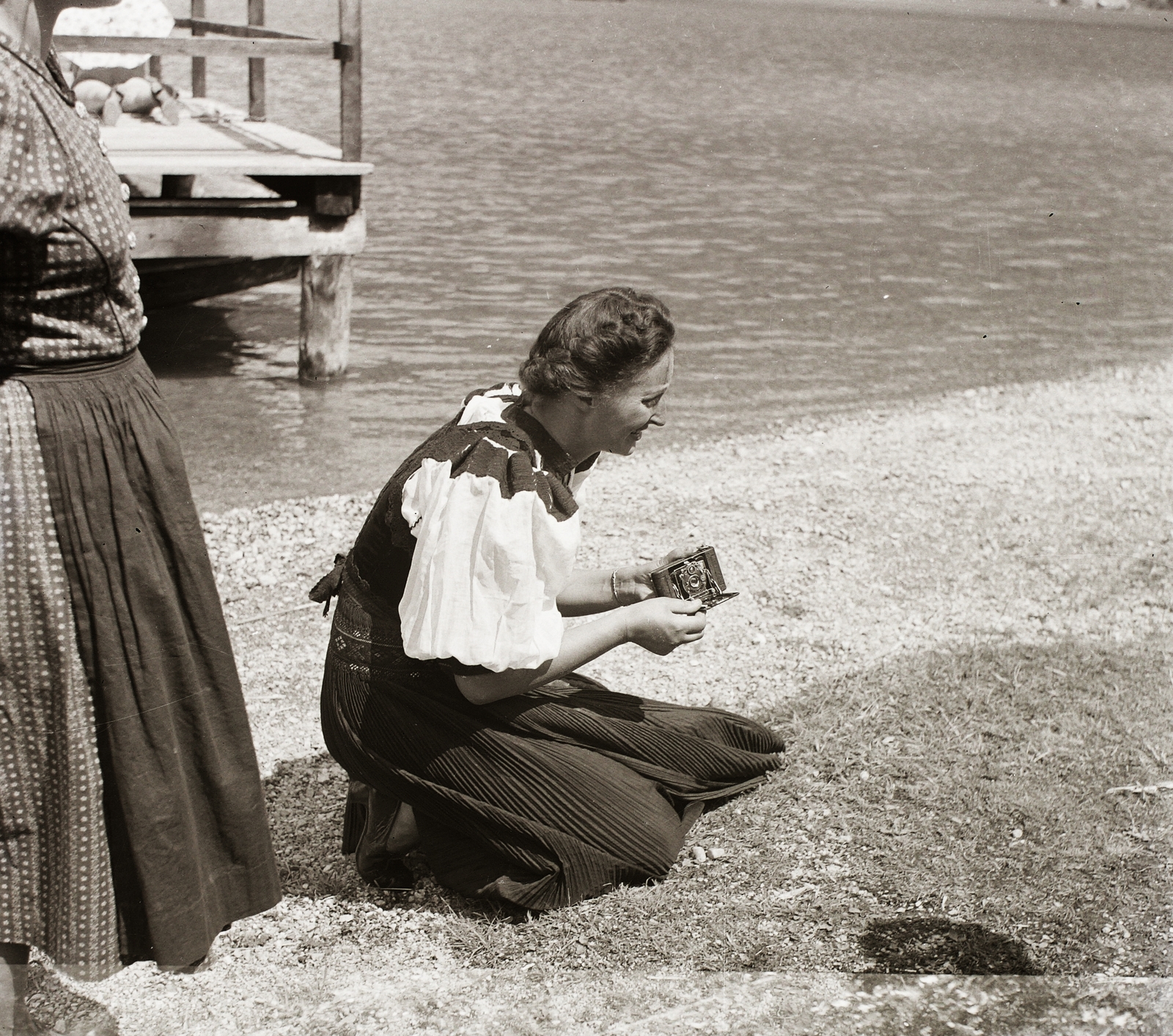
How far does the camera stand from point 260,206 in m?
9.27

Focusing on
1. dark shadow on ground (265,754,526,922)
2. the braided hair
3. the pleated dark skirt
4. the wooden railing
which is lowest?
dark shadow on ground (265,754,526,922)

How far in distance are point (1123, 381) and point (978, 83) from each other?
2614 cm

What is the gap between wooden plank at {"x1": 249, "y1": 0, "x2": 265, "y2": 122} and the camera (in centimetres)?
1138

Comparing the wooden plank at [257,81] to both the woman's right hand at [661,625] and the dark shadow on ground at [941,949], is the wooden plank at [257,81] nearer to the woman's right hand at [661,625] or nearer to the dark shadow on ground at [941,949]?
the woman's right hand at [661,625]

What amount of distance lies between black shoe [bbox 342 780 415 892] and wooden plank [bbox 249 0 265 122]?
9401 millimetres

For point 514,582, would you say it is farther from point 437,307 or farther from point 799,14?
point 799,14

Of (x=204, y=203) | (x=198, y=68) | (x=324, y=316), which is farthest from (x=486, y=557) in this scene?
(x=198, y=68)

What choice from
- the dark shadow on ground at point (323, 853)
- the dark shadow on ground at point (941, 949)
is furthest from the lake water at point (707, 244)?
the dark shadow on ground at point (941, 949)

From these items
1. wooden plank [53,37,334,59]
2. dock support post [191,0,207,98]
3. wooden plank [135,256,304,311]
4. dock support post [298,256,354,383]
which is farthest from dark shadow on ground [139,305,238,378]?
wooden plank [53,37,334,59]

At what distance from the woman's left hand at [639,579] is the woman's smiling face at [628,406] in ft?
1.07

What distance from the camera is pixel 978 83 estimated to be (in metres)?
33.2

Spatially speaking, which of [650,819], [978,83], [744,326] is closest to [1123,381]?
[744,326]

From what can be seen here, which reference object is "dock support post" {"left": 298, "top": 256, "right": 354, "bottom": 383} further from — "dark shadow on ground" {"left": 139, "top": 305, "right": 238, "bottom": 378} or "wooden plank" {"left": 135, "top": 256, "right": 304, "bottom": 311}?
"dark shadow on ground" {"left": 139, "top": 305, "right": 238, "bottom": 378}

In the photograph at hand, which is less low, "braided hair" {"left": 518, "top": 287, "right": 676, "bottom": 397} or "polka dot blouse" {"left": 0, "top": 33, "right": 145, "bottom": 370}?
"polka dot blouse" {"left": 0, "top": 33, "right": 145, "bottom": 370}
